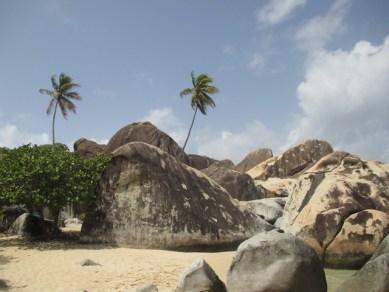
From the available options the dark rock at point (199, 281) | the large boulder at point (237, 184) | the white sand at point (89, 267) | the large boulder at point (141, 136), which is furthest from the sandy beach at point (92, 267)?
the large boulder at point (237, 184)

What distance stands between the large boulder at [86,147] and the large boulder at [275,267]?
21120 millimetres

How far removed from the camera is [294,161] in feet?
129

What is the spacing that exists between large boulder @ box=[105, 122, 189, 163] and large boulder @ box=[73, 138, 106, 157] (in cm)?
135

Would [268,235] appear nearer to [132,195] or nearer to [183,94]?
[132,195]

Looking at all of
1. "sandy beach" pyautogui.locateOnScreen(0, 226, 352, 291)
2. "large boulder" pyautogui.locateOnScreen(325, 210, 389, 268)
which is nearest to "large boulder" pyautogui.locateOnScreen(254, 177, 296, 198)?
"sandy beach" pyautogui.locateOnScreen(0, 226, 352, 291)

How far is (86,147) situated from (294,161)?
19539 millimetres

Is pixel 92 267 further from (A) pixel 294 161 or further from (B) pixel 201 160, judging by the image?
(B) pixel 201 160

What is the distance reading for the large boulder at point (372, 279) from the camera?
22.9 feet

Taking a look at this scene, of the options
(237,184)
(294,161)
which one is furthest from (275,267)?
(294,161)

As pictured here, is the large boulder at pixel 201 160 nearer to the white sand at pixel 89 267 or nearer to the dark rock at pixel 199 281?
the white sand at pixel 89 267

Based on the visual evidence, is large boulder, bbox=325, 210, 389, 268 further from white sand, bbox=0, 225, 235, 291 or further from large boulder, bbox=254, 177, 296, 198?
large boulder, bbox=254, 177, 296, 198

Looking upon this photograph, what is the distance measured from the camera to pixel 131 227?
1430 centimetres

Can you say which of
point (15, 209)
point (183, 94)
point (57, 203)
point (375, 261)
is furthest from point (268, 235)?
point (183, 94)

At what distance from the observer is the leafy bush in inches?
583
